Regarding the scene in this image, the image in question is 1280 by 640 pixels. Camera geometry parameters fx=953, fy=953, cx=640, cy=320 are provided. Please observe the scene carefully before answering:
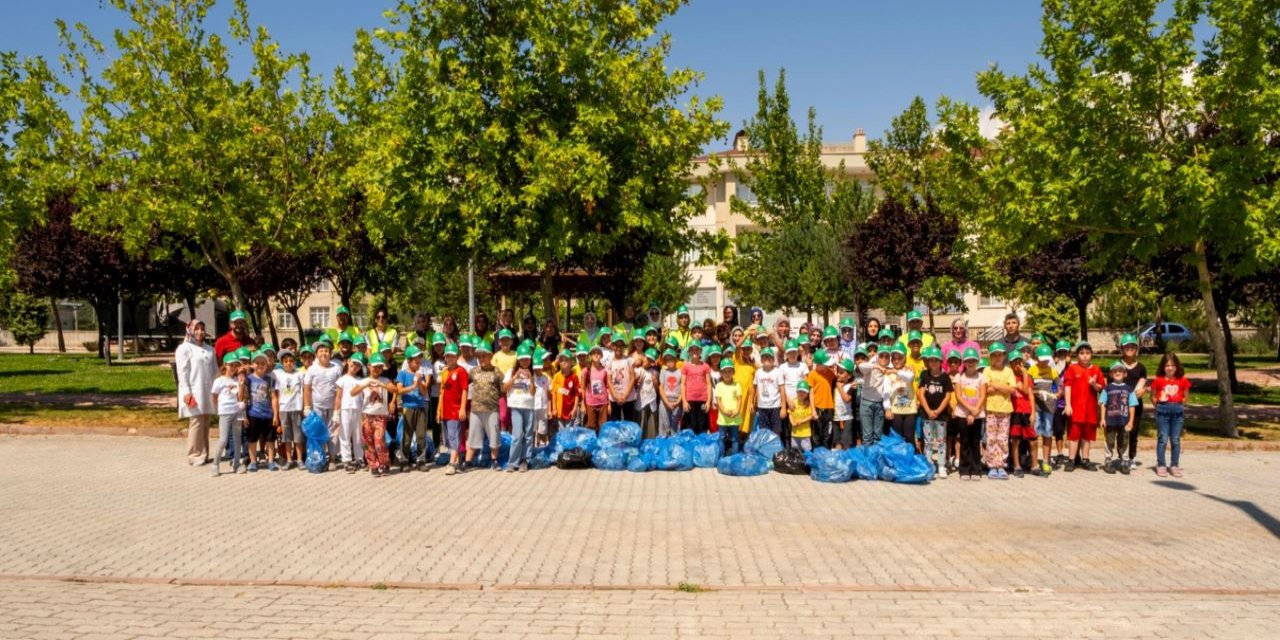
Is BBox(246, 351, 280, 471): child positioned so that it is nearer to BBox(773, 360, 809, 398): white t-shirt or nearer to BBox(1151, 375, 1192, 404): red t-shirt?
BBox(773, 360, 809, 398): white t-shirt

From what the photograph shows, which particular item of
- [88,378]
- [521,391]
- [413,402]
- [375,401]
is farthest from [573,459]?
[88,378]

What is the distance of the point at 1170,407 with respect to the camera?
37.0 ft

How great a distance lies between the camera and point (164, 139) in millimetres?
16281

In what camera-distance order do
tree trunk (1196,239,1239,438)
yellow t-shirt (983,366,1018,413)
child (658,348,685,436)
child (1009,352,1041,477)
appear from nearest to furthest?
yellow t-shirt (983,366,1018,413) < child (1009,352,1041,477) < child (658,348,685,436) < tree trunk (1196,239,1239,438)

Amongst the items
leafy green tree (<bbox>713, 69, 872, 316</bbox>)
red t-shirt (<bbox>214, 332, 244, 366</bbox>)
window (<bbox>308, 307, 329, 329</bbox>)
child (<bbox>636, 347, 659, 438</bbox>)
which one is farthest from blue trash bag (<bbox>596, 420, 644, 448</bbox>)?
window (<bbox>308, 307, 329, 329</bbox>)

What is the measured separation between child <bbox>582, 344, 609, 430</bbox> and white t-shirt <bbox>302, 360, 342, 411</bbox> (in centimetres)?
318

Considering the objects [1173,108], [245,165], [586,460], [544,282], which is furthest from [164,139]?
[1173,108]

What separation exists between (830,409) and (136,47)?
13.5 metres

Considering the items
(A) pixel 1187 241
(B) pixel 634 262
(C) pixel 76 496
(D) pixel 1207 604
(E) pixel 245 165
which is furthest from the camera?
(B) pixel 634 262

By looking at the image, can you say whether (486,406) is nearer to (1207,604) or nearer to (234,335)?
(234,335)

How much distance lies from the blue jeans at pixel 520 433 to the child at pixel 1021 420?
5.77 meters

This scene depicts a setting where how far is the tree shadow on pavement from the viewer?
8.55m

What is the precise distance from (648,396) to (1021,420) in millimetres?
4603

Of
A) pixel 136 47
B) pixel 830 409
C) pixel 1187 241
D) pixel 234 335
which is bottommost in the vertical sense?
pixel 830 409
